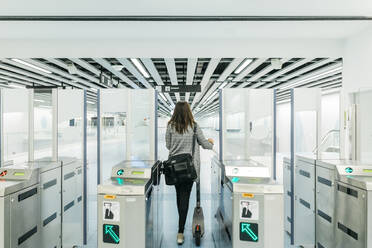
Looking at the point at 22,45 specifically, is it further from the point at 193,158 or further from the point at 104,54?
the point at 193,158

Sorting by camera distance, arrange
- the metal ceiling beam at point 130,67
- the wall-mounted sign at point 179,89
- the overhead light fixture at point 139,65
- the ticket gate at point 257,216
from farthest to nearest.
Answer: the wall-mounted sign at point 179,89
the overhead light fixture at point 139,65
the metal ceiling beam at point 130,67
the ticket gate at point 257,216

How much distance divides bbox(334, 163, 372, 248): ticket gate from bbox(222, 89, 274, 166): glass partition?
0.81 metres

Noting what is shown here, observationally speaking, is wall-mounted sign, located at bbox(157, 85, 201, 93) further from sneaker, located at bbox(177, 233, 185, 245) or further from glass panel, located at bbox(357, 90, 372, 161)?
sneaker, located at bbox(177, 233, 185, 245)

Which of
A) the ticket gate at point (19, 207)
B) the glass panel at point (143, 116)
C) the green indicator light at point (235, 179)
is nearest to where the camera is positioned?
the ticket gate at point (19, 207)

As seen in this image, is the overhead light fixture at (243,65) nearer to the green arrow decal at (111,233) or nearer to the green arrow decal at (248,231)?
the green arrow decal at (248,231)

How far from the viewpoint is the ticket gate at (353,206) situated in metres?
2.07

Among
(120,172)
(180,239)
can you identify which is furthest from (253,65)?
(120,172)

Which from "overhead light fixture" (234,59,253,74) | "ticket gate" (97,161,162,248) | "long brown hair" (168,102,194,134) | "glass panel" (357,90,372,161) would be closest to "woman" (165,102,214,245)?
"long brown hair" (168,102,194,134)

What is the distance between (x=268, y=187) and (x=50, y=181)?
7.61ft

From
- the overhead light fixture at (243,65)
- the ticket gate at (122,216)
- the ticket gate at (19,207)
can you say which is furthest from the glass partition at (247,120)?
the overhead light fixture at (243,65)

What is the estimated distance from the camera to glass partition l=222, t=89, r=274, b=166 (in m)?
3.00

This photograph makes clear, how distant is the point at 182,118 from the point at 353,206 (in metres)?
1.90

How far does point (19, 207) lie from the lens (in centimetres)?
217

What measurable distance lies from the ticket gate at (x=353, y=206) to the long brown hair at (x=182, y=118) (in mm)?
1642
